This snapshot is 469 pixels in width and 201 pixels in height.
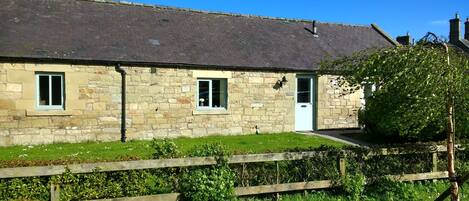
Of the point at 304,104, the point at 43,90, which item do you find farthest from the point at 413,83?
the point at 304,104

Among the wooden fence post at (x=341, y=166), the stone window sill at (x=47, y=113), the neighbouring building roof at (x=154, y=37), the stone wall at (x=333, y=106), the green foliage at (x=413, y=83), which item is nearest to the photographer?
the green foliage at (x=413, y=83)

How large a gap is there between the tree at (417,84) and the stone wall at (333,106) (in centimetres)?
1205

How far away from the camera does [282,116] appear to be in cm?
1930

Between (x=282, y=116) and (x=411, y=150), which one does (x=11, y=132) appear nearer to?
(x=282, y=116)

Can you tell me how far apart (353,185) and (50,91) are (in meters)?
10.6

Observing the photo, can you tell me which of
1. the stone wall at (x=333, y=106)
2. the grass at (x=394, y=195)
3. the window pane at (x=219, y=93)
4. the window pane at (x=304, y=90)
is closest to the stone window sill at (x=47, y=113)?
the window pane at (x=219, y=93)

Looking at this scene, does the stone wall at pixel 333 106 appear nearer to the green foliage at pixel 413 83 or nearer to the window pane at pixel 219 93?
the window pane at pixel 219 93

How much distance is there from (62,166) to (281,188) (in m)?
3.33

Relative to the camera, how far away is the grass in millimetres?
7910

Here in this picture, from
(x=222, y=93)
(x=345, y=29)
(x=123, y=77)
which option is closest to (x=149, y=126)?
(x=123, y=77)

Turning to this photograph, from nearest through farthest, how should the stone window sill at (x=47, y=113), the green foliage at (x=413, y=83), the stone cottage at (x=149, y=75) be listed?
1. the green foliage at (x=413, y=83)
2. the stone window sill at (x=47, y=113)
3. the stone cottage at (x=149, y=75)

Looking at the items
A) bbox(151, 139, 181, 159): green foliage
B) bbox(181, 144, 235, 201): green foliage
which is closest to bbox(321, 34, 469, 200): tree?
bbox(181, 144, 235, 201): green foliage

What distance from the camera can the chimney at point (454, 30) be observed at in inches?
1355

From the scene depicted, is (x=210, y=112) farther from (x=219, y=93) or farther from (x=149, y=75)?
(x=149, y=75)
